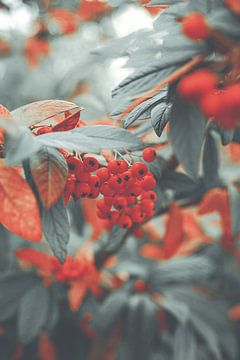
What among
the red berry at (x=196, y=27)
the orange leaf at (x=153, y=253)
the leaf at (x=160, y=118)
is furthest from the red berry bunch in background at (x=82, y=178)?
the orange leaf at (x=153, y=253)

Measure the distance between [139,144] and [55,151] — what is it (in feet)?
0.40

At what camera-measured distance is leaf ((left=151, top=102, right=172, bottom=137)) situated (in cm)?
78

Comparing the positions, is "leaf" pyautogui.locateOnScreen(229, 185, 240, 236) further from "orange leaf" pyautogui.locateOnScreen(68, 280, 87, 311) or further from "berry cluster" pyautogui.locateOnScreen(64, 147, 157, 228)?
"orange leaf" pyautogui.locateOnScreen(68, 280, 87, 311)

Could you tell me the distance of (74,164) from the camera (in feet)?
2.50

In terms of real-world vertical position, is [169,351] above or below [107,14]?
below

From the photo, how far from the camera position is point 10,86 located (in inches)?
94.7

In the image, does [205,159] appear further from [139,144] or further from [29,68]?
[29,68]

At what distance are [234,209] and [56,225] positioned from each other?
1.68ft

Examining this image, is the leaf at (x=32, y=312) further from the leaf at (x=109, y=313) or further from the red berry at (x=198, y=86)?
the red berry at (x=198, y=86)

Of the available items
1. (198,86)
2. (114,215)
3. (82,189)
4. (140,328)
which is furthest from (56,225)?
(140,328)

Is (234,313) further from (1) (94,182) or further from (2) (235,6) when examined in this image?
(2) (235,6)

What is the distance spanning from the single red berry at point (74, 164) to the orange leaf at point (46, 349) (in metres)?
0.90

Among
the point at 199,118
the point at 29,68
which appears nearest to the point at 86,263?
the point at 199,118

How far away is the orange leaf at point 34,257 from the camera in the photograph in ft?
4.34
